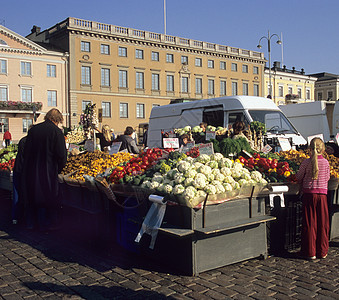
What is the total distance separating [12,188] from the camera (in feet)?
24.5

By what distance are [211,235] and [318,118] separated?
12.9m

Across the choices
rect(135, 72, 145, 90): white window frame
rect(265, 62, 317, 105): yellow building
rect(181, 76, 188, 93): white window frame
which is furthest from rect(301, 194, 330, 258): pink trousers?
rect(265, 62, 317, 105): yellow building

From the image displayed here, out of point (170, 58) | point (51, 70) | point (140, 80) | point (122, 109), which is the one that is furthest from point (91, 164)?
point (170, 58)

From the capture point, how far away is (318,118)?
51.9ft

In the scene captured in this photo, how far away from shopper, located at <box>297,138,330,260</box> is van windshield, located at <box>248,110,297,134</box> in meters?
6.41

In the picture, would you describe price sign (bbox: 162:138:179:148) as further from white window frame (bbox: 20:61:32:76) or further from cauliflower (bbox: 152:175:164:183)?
white window frame (bbox: 20:61:32:76)

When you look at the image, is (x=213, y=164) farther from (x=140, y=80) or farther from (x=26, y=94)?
(x=140, y=80)

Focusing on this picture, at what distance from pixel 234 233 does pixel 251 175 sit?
836 millimetres

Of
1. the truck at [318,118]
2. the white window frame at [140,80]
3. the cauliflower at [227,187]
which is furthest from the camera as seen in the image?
the white window frame at [140,80]

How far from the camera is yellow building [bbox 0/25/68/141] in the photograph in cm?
3891

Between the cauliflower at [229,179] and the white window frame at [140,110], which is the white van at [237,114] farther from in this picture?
the white window frame at [140,110]

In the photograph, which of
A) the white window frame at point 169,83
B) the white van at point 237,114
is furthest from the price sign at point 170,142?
the white window frame at point 169,83

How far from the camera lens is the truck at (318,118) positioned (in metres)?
15.7

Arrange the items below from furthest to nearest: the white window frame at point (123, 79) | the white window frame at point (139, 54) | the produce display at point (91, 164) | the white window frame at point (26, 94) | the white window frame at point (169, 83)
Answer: the white window frame at point (169, 83), the white window frame at point (139, 54), the white window frame at point (123, 79), the white window frame at point (26, 94), the produce display at point (91, 164)
